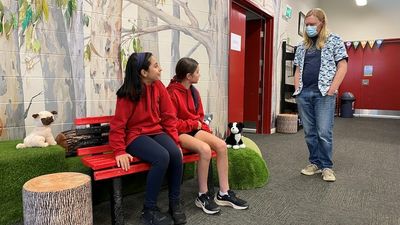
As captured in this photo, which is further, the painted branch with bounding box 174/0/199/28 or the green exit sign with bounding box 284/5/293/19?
the green exit sign with bounding box 284/5/293/19

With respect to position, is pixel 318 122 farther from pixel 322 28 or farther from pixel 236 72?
pixel 236 72

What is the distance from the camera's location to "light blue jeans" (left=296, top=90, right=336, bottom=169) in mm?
2652

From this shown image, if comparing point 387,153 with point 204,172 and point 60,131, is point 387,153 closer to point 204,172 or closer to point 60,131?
point 204,172

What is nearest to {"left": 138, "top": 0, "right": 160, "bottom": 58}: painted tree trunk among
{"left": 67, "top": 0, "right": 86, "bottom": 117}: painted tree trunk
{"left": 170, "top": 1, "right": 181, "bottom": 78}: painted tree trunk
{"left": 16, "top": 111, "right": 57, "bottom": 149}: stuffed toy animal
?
{"left": 170, "top": 1, "right": 181, "bottom": 78}: painted tree trunk

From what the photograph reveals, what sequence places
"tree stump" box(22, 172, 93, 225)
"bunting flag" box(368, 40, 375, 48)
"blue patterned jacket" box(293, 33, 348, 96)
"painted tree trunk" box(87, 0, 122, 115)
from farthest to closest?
1. "bunting flag" box(368, 40, 375, 48)
2. "blue patterned jacket" box(293, 33, 348, 96)
3. "painted tree trunk" box(87, 0, 122, 115)
4. "tree stump" box(22, 172, 93, 225)

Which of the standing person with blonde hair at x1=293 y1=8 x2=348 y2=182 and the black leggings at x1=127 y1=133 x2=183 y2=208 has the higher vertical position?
the standing person with blonde hair at x1=293 y1=8 x2=348 y2=182

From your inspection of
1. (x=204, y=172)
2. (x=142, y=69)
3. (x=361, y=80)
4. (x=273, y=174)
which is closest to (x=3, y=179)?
(x=142, y=69)

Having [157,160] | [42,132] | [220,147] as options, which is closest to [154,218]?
[157,160]

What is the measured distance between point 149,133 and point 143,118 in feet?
0.34

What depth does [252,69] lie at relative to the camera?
5195 mm

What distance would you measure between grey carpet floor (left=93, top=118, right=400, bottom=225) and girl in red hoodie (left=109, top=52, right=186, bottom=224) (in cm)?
23

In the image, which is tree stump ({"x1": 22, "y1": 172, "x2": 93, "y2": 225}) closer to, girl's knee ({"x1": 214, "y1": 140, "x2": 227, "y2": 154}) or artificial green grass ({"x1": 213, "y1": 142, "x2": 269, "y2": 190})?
girl's knee ({"x1": 214, "y1": 140, "x2": 227, "y2": 154})

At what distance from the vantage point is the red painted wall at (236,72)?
4117 millimetres

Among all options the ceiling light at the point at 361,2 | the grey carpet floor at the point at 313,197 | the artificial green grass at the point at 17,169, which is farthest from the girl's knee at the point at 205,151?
the ceiling light at the point at 361,2
